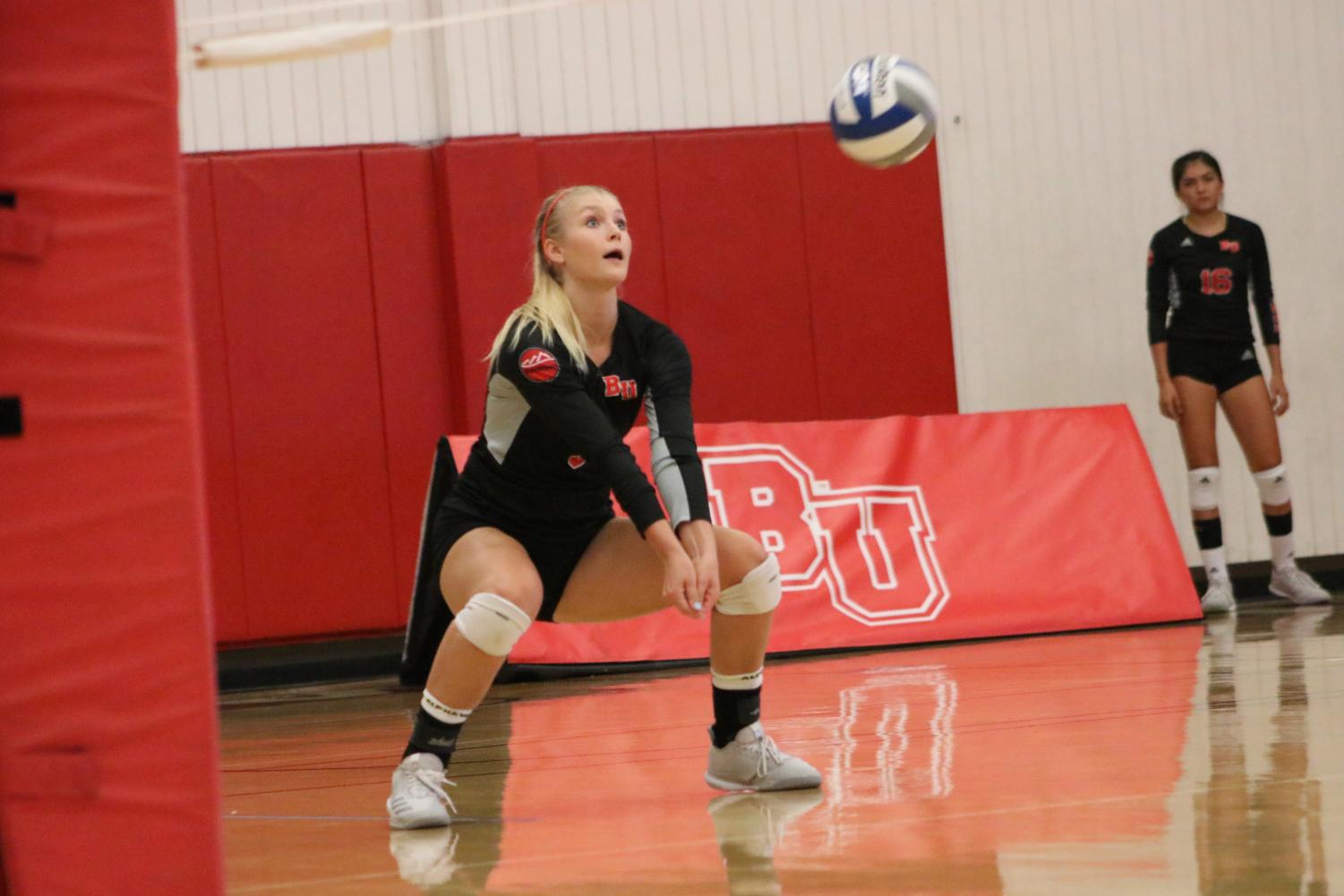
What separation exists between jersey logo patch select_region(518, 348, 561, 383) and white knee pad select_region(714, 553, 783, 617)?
0.54m

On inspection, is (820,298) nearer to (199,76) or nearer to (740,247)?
(740,247)

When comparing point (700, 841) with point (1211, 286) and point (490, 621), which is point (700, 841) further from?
point (1211, 286)

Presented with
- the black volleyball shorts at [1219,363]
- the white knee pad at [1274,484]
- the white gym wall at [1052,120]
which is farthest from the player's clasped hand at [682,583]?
the white gym wall at [1052,120]

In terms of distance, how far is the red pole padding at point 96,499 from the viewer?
1.73 m

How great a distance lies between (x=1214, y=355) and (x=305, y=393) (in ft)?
14.1

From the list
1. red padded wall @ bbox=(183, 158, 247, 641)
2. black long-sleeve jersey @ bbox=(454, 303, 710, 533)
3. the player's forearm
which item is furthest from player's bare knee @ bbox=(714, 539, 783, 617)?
red padded wall @ bbox=(183, 158, 247, 641)

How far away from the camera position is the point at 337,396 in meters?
8.02

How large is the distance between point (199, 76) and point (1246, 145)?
5653 millimetres

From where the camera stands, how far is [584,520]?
3.29m

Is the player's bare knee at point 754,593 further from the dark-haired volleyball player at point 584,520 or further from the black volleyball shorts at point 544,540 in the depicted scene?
the black volleyball shorts at point 544,540

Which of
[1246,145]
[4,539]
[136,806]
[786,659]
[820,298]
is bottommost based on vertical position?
[786,659]

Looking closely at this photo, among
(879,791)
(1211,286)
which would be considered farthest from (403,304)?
(879,791)

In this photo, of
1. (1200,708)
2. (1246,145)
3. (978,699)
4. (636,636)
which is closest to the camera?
(1200,708)

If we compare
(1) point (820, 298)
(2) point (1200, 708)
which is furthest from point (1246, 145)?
(2) point (1200, 708)
